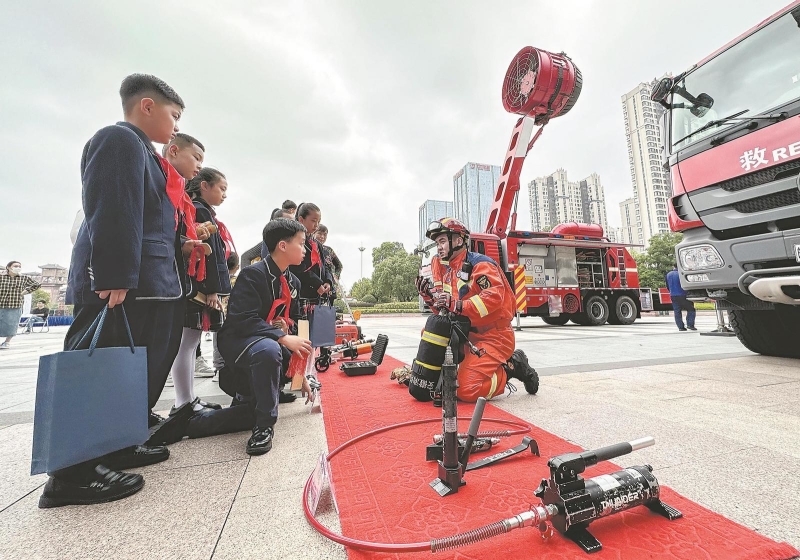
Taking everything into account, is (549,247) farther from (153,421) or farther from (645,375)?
(153,421)

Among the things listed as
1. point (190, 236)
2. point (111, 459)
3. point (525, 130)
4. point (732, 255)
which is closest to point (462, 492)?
point (111, 459)

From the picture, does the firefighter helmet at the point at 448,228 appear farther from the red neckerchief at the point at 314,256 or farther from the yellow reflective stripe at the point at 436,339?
the red neckerchief at the point at 314,256

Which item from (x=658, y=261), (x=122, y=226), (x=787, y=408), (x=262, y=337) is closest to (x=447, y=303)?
(x=262, y=337)

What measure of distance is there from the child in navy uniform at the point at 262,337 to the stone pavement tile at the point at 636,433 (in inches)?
55.0


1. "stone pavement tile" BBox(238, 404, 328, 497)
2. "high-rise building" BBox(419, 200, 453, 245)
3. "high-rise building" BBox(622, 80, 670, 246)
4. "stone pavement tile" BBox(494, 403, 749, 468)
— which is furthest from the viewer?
"high-rise building" BBox(419, 200, 453, 245)

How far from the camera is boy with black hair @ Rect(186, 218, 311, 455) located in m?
1.87

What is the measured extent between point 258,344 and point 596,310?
10422mm

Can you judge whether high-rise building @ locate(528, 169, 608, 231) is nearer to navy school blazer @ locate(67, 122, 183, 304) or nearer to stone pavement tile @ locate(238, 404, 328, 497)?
stone pavement tile @ locate(238, 404, 328, 497)

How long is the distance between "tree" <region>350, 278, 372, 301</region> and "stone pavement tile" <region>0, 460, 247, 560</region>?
55695mm

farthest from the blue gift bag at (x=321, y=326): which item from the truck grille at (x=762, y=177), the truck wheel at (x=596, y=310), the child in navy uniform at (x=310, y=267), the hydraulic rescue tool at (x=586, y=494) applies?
the truck wheel at (x=596, y=310)

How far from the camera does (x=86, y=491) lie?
1273 millimetres

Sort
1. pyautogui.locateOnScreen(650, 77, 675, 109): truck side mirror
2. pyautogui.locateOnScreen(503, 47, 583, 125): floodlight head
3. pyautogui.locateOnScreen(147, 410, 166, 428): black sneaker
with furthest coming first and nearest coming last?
pyautogui.locateOnScreen(503, 47, 583, 125): floodlight head, pyautogui.locateOnScreen(650, 77, 675, 109): truck side mirror, pyautogui.locateOnScreen(147, 410, 166, 428): black sneaker

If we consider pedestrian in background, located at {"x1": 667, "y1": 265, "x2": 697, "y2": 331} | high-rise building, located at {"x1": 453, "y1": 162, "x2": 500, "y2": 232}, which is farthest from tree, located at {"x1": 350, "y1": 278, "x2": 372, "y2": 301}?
pedestrian in background, located at {"x1": 667, "y1": 265, "x2": 697, "y2": 331}

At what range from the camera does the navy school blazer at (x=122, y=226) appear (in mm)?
1344
